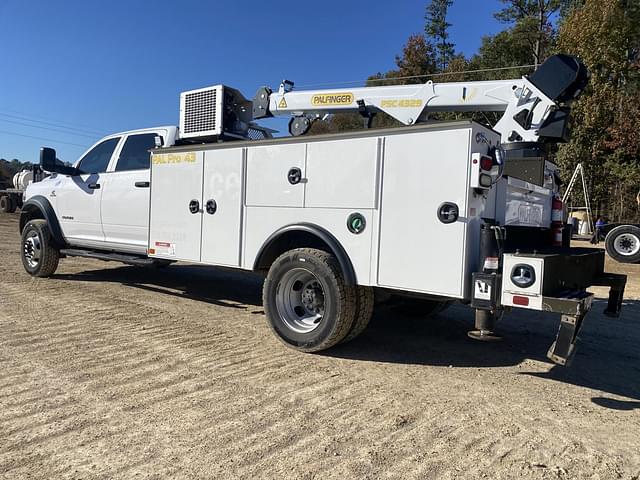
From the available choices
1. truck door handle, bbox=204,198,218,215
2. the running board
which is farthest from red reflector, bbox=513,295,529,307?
the running board

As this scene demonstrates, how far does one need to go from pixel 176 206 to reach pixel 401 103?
2.97 meters

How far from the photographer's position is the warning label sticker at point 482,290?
3.85 meters

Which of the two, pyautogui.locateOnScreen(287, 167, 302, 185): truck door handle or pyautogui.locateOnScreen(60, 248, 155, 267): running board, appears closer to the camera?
pyautogui.locateOnScreen(287, 167, 302, 185): truck door handle

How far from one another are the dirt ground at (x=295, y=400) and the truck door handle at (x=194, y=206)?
4.19ft

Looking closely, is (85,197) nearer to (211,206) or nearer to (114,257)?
(114,257)

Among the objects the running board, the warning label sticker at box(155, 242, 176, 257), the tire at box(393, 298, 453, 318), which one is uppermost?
the warning label sticker at box(155, 242, 176, 257)

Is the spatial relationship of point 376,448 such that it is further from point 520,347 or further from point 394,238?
point 520,347

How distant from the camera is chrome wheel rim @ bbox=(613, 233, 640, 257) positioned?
41.9ft

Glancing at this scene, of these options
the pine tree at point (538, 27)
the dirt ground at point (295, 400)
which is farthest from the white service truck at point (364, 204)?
the pine tree at point (538, 27)

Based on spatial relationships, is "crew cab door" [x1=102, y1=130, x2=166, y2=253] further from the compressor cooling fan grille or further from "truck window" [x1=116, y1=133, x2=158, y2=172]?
the compressor cooling fan grille

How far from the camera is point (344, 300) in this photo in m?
4.57

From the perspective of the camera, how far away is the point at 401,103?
6.10 meters

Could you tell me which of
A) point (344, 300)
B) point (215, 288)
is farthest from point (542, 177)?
point (215, 288)

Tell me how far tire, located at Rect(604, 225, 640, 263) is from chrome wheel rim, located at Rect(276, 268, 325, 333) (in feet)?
35.5
